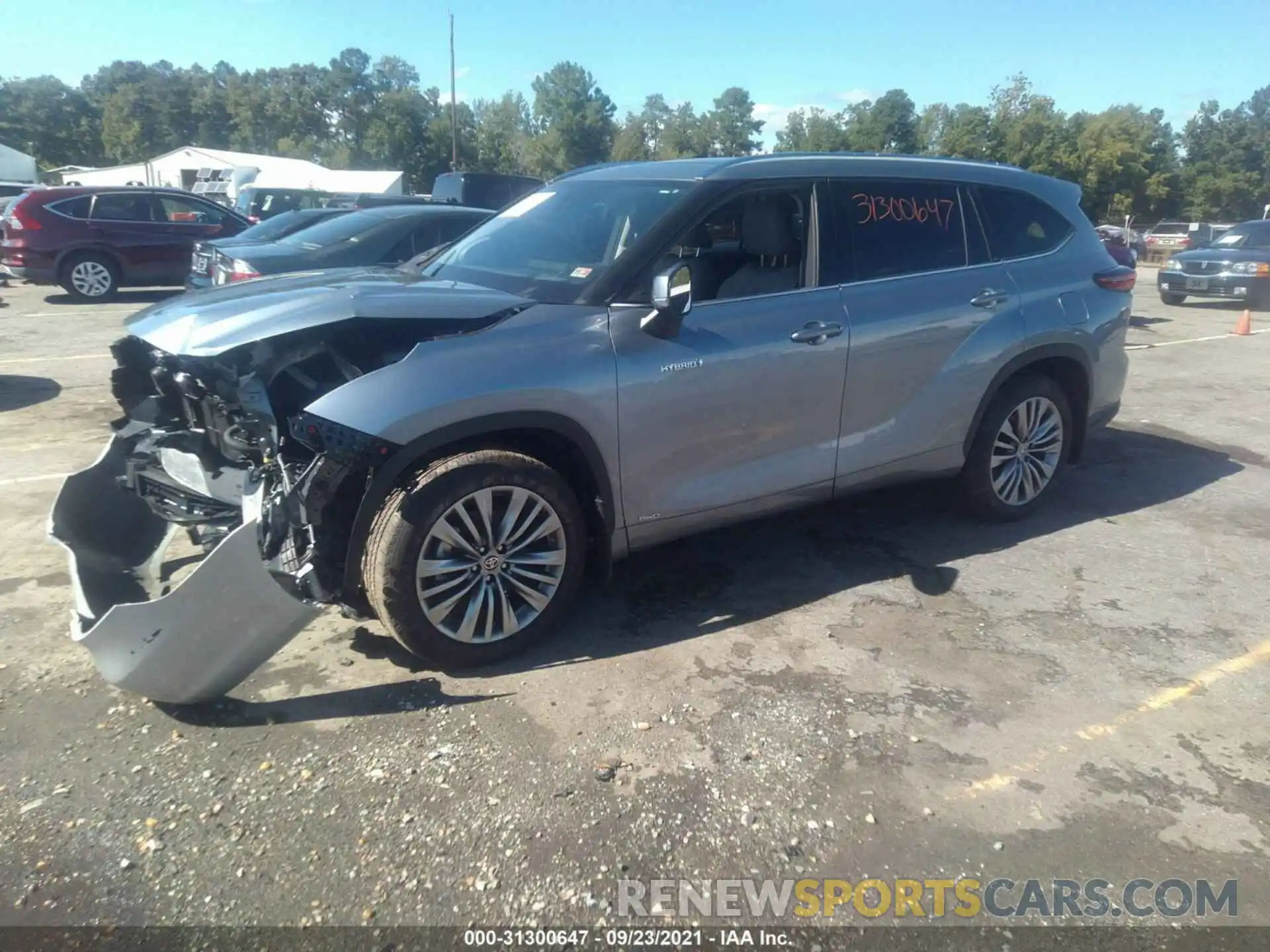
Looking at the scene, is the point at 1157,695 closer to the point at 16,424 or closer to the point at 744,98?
the point at 16,424

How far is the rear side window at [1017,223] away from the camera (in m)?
4.84

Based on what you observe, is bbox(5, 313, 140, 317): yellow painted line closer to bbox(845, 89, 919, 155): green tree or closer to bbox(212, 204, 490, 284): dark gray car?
bbox(212, 204, 490, 284): dark gray car

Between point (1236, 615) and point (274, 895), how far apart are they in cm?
415

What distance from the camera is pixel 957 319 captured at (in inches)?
179

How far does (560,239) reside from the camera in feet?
13.7

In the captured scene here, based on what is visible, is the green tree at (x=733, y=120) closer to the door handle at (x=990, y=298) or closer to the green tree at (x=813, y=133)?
the green tree at (x=813, y=133)

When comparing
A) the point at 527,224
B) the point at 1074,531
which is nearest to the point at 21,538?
the point at 527,224

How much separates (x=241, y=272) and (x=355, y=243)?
1024 millimetres

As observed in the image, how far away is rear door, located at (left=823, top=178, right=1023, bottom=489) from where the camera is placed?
168 inches

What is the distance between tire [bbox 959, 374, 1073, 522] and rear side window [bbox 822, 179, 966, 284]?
80cm

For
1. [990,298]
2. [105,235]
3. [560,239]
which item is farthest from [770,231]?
[105,235]

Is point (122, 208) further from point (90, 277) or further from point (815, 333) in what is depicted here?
point (815, 333)

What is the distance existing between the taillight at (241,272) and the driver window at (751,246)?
505 centimetres

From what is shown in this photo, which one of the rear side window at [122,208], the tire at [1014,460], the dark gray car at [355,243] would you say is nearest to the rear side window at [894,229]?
the tire at [1014,460]
